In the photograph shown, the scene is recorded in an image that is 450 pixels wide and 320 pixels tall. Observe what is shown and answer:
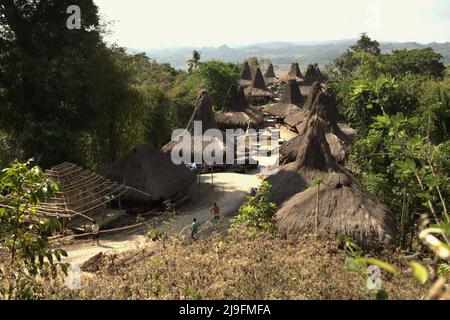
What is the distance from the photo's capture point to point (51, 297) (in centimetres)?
413

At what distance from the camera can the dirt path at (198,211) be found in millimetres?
11180

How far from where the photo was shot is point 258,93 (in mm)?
41750

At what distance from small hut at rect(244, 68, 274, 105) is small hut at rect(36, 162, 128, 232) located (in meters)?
29.4

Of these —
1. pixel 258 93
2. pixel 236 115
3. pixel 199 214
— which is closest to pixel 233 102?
pixel 236 115

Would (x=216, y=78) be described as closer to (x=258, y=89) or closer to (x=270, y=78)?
(x=258, y=89)

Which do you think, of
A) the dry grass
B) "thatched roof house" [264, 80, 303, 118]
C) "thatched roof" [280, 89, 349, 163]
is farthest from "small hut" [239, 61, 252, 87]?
the dry grass

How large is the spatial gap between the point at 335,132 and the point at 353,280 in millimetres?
16941

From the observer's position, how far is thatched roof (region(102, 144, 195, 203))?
1463 cm

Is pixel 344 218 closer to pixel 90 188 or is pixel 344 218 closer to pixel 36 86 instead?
pixel 90 188

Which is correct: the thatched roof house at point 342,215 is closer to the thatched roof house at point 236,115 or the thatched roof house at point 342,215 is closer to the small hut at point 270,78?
the thatched roof house at point 236,115

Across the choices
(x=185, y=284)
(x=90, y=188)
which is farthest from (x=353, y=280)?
(x=90, y=188)

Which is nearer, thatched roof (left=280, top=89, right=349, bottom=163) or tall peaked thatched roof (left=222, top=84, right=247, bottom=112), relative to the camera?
thatched roof (left=280, top=89, right=349, bottom=163)

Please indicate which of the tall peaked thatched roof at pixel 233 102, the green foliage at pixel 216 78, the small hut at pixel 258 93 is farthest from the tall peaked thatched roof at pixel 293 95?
the small hut at pixel 258 93

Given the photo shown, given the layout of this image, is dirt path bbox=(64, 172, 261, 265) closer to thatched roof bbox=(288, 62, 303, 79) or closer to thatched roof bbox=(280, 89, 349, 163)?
thatched roof bbox=(280, 89, 349, 163)
